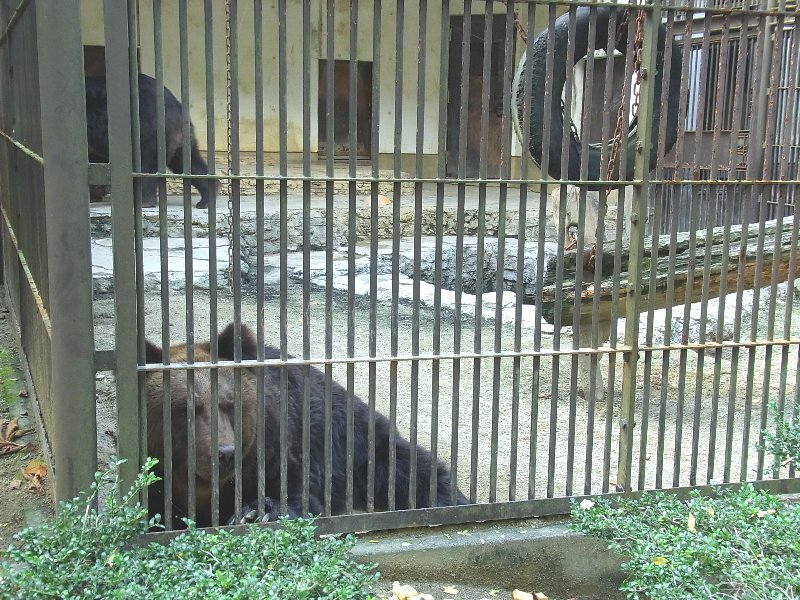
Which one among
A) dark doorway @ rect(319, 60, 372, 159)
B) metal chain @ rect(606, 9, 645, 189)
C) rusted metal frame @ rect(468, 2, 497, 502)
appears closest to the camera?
rusted metal frame @ rect(468, 2, 497, 502)

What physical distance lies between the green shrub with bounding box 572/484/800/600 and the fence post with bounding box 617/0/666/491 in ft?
0.95

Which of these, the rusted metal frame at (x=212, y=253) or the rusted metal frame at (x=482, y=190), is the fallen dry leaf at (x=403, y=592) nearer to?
the rusted metal frame at (x=482, y=190)

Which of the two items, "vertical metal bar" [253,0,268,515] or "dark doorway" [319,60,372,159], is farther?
"dark doorway" [319,60,372,159]

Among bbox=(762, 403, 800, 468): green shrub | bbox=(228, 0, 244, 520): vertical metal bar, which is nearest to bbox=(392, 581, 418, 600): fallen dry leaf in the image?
bbox=(228, 0, 244, 520): vertical metal bar

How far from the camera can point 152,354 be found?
343 cm

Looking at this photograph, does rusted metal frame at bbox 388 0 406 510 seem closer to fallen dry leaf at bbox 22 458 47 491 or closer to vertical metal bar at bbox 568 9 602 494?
vertical metal bar at bbox 568 9 602 494

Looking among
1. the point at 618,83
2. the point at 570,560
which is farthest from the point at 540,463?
the point at 618,83

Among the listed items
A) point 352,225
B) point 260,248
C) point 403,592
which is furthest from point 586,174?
point 403,592

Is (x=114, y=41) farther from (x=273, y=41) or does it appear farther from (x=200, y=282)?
(x=273, y=41)

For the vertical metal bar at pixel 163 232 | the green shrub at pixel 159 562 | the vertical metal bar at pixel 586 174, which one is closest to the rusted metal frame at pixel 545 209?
the vertical metal bar at pixel 586 174

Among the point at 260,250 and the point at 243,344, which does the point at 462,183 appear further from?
the point at 243,344

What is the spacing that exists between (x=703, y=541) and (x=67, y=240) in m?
2.60

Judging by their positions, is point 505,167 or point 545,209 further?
point 545,209

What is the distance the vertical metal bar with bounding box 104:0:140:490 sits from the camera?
2.99m
